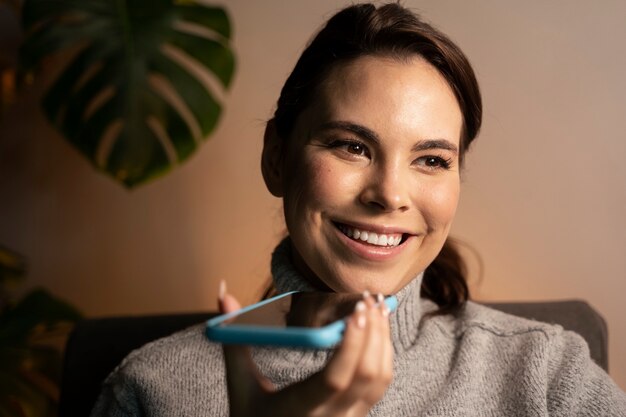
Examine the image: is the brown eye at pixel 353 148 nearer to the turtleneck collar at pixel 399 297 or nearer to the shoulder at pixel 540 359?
the turtleneck collar at pixel 399 297

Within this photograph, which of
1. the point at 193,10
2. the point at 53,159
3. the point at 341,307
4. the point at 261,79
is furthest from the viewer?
the point at 53,159

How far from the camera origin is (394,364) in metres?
1.04

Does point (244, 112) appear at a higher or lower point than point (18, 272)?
higher

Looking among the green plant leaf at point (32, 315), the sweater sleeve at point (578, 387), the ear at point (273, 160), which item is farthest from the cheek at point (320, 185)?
the green plant leaf at point (32, 315)

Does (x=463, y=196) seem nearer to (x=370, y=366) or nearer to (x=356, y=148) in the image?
(x=356, y=148)

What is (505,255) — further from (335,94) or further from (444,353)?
(335,94)

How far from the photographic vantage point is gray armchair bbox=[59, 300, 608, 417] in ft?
3.93

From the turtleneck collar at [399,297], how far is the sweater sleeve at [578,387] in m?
0.20

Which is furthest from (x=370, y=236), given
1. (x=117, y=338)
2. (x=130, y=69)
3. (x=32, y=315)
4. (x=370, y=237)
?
(x=32, y=315)

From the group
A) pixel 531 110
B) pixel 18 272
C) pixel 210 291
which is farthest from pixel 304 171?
pixel 18 272

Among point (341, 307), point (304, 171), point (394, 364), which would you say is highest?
point (304, 171)

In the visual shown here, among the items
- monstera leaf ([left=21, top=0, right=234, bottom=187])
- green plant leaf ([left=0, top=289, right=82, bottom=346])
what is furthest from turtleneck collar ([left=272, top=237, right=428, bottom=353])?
green plant leaf ([left=0, top=289, right=82, bottom=346])

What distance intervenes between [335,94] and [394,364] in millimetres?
396

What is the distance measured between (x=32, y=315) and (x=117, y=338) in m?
0.52
